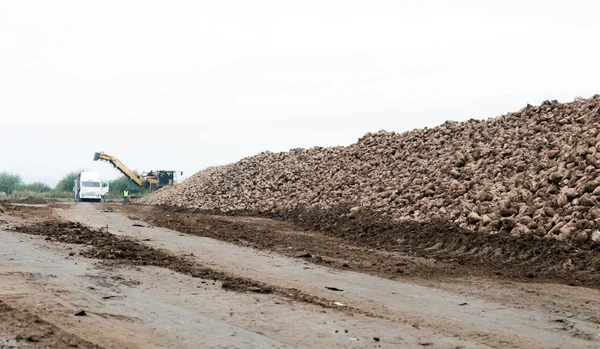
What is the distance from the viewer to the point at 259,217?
966 inches

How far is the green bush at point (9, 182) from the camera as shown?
68.9m

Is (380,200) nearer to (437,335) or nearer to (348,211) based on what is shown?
(348,211)

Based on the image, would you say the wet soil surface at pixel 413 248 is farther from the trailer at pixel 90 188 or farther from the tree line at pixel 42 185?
the tree line at pixel 42 185

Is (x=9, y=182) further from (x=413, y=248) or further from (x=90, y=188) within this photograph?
(x=413, y=248)

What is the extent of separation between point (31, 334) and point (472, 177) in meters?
13.5

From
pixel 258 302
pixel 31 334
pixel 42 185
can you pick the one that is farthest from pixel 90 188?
pixel 31 334

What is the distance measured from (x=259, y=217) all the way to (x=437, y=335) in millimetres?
18357

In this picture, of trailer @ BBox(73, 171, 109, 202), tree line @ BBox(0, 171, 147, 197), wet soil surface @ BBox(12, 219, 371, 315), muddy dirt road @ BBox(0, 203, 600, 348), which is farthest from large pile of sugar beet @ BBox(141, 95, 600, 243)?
tree line @ BBox(0, 171, 147, 197)

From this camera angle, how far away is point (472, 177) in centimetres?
1742

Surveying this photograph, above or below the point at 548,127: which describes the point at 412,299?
below

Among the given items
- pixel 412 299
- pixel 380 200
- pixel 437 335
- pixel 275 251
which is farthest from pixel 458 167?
pixel 437 335

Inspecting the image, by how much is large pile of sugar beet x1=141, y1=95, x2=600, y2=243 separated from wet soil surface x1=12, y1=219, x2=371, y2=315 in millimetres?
6169

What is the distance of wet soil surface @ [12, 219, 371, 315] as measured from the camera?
855 cm

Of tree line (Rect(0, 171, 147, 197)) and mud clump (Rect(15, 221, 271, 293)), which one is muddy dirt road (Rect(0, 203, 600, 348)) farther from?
tree line (Rect(0, 171, 147, 197))
